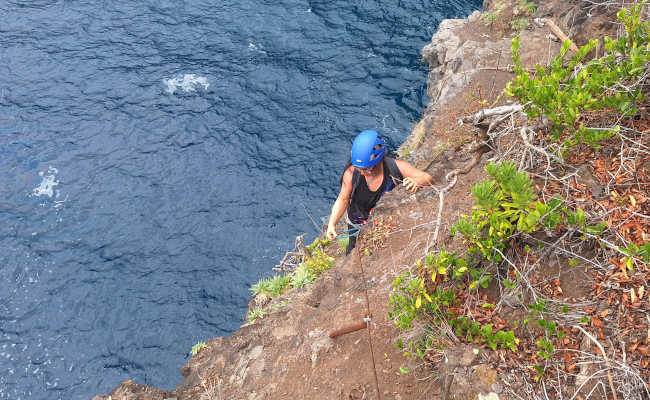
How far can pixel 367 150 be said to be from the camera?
6.29 metres

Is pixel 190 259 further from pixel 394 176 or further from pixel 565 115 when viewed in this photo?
pixel 565 115

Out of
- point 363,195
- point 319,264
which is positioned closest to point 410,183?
point 363,195

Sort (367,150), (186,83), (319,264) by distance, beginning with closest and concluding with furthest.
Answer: (367,150) → (319,264) → (186,83)

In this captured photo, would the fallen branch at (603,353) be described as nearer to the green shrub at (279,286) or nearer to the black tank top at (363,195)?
→ the black tank top at (363,195)

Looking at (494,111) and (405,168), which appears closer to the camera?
(494,111)

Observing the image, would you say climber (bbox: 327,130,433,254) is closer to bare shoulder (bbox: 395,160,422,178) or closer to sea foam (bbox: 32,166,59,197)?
bare shoulder (bbox: 395,160,422,178)

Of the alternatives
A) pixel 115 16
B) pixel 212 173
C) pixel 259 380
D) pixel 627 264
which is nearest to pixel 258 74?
pixel 212 173

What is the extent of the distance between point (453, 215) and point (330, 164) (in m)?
10.0

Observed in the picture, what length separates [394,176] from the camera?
6703 mm

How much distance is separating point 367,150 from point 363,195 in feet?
3.58

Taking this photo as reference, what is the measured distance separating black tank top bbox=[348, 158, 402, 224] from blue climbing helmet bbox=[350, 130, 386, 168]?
35 centimetres

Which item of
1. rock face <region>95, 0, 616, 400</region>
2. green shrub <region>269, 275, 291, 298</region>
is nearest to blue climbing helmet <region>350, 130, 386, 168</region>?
rock face <region>95, 0, 616, 400</region>

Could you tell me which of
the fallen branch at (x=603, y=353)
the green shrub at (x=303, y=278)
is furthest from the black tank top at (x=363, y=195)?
the fallen branch at (x=603, y=353)

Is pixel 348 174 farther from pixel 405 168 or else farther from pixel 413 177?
pixel 413 177
